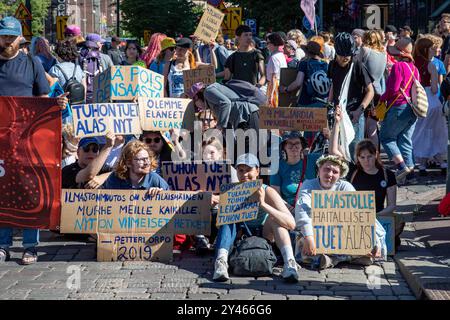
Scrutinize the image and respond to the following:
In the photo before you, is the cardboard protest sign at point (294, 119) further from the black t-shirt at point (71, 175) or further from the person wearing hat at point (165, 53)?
the person wearing hat at point (165, 53)

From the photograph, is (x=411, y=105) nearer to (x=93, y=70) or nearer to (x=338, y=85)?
(x=338, y=85)

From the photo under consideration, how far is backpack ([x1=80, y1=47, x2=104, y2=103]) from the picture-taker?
12656mm

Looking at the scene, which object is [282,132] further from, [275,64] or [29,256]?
[29,256]

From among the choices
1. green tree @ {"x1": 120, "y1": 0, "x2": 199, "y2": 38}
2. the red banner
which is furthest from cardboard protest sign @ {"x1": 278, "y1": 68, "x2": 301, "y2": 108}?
green tree @ {"x1": 120, "y1": 0, "x2": 199, "y2": 38}

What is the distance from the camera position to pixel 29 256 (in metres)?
8.44

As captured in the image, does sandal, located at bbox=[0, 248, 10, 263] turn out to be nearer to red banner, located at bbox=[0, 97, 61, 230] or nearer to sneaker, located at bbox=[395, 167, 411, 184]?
red banner, located at bbox=[0, 97, 61, 230]

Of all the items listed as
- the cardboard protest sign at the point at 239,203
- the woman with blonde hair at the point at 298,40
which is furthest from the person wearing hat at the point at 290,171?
the woman with blonde hair at the point at 298,40

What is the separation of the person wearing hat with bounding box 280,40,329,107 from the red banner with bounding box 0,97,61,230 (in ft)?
12.5

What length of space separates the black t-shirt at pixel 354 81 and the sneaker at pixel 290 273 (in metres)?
3.10

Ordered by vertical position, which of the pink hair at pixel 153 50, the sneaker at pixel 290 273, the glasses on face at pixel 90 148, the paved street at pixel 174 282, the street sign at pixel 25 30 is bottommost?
→ the paved street at pixel 174 282

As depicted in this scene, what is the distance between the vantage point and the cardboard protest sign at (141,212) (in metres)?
8.62

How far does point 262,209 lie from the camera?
8.23 meters

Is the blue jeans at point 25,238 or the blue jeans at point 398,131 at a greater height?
the blue jeans at point 398,131
